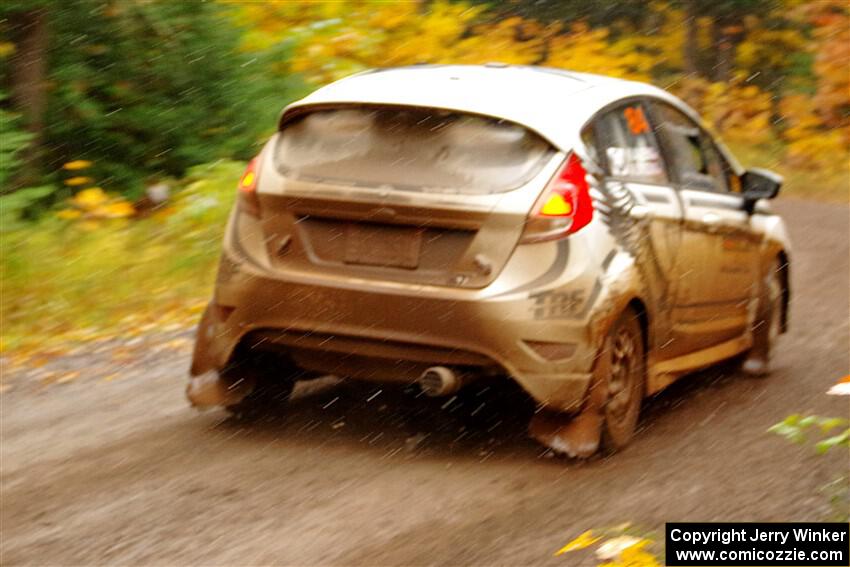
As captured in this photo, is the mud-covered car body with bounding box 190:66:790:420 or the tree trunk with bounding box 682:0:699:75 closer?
the mud-covered car body with bounding box 190:66:790:420

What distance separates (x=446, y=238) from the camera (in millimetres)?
6410

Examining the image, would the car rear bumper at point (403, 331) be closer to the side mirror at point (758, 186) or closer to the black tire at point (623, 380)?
the black tire at point (623, 380)

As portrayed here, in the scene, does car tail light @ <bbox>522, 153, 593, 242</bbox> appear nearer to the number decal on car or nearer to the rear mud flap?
the rear mud flap

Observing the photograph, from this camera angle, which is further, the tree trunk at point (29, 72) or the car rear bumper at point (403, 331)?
the tree trunk at point (29, 72)

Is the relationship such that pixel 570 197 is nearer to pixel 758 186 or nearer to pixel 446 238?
pixel 446 238

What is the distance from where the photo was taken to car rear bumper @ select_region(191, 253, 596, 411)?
20.8 ft

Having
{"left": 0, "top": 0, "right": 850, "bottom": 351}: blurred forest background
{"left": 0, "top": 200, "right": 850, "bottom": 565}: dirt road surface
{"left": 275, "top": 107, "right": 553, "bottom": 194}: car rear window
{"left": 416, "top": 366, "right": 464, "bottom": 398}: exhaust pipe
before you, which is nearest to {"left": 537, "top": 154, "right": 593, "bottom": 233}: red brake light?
{"left": 275, "top": 107, "right": 553, "bottom": 194}: car rear window

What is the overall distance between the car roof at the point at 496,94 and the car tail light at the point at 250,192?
11.9 inches

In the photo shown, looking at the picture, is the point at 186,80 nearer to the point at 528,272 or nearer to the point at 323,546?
the point at 528,272

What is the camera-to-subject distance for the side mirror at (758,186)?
8.38 meters

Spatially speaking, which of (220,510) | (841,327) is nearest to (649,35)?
(841,327)

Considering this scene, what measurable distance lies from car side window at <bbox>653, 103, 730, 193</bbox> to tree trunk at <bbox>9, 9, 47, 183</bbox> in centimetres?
654

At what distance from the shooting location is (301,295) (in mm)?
6582

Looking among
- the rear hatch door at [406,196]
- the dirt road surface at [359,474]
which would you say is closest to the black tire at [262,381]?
the dirt road surface at [359,474]
